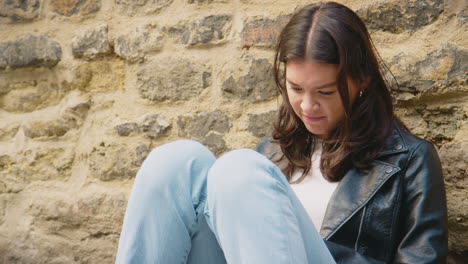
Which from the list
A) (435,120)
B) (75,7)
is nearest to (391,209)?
(435,120)

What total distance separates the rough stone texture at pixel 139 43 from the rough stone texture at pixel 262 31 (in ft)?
1.27

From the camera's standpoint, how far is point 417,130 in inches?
75.5

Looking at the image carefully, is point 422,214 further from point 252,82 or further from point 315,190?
point 252,82

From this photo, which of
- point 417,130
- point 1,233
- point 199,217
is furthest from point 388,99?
point 1,233

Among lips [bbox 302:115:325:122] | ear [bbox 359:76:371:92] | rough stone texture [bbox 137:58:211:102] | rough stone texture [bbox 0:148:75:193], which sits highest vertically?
ear [bbox 359:76:371:92]

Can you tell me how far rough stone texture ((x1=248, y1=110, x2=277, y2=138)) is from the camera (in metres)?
2.10

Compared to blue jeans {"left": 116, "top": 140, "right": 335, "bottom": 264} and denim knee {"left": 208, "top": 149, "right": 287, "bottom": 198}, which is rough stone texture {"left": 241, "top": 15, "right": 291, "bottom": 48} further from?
denim knee {"left": 208, "top": 149, "right": 287, "bottom": 198}

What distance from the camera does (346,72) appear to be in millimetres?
1596

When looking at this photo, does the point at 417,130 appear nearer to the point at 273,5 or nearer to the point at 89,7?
the point at 273,5

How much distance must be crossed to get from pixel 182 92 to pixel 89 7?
584 millimetres

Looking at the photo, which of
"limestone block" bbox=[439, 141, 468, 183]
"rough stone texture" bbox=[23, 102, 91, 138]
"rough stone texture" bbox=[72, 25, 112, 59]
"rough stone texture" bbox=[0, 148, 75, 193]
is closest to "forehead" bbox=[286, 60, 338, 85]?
"limestone block" bbox=[439, 141, 468, 183]

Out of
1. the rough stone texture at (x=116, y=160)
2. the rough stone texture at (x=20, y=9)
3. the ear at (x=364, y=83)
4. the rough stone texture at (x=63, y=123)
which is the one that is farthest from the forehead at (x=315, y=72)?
the rough stone texture at (x=20, y=9)

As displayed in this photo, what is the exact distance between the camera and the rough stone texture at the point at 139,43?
2254 millimetres

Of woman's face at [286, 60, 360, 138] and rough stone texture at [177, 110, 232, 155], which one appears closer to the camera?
woman's face at [286, 60, 360, 138]
